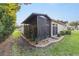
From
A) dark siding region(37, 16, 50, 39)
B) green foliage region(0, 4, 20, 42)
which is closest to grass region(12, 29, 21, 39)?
green foliage region(0, 4, 20, 42)

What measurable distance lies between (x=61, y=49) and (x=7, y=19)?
0.52 meters

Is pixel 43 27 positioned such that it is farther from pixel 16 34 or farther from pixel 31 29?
pixel 16 34

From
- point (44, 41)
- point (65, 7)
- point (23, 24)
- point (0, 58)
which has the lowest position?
point (0, 58)

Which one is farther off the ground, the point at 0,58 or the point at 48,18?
the point at 48,18

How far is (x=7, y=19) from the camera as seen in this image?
6.40 ft

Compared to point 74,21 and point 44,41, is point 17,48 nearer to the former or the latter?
point 44,41

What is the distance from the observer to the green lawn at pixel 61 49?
1.93m

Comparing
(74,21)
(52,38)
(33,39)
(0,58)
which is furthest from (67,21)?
(0,58)

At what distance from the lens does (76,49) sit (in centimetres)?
193

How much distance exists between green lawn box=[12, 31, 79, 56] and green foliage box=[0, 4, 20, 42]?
18cm

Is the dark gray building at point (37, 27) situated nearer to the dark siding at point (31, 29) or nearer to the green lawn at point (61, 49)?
the dark siding at point (31, 29)

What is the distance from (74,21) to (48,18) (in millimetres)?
221

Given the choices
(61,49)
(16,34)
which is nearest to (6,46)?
(16,34)

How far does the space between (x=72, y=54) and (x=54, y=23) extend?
0.99ft
